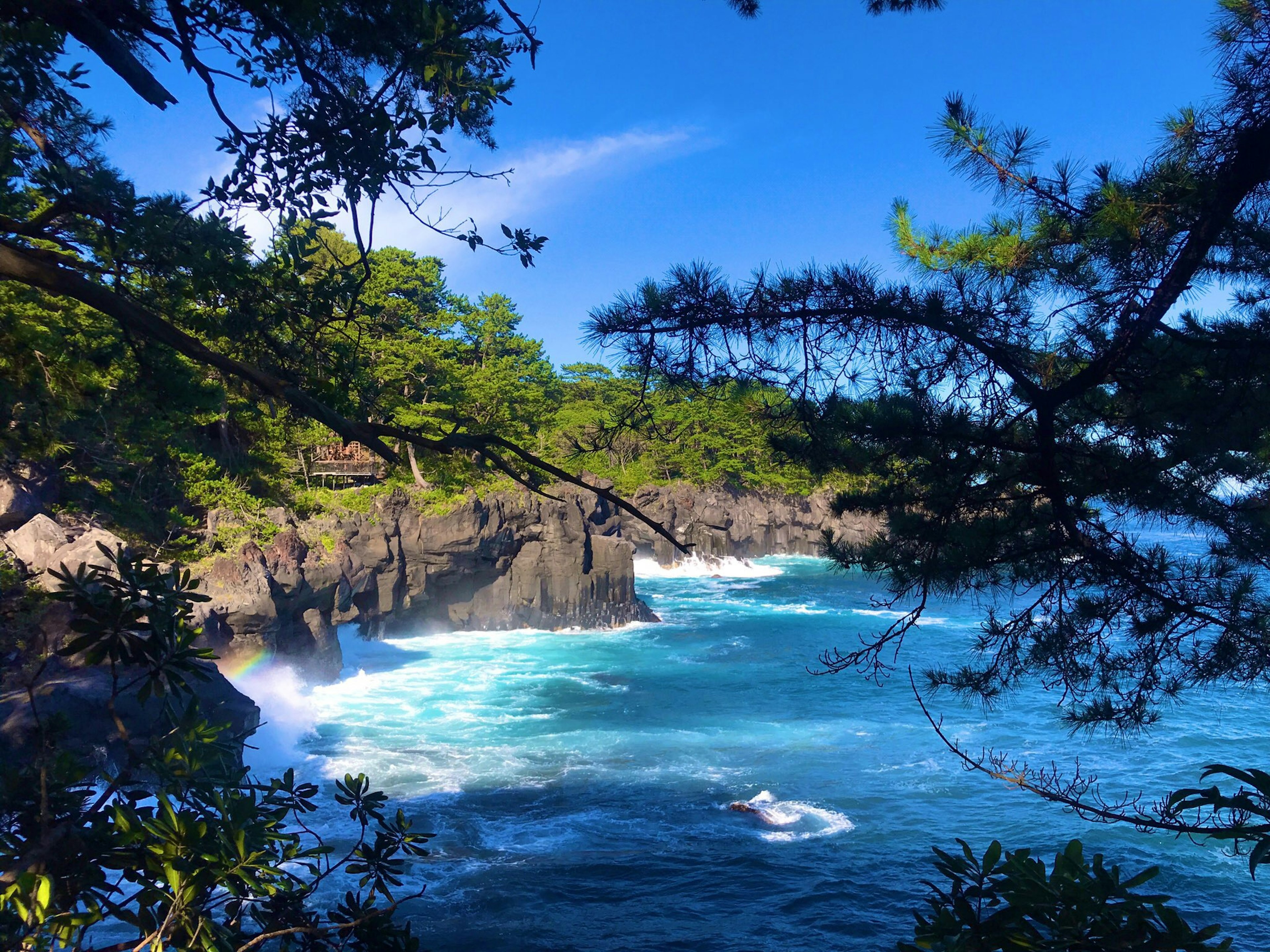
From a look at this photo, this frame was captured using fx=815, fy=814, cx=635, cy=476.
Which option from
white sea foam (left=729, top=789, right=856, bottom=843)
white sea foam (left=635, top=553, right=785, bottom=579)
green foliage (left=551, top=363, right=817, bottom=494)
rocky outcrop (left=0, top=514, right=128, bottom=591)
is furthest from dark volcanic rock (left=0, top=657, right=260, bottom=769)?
white sea foam (left=635, top=553, right=785, bottom=579)

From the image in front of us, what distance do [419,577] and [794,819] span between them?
1304 centimetres

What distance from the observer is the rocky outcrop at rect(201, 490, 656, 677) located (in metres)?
14.7

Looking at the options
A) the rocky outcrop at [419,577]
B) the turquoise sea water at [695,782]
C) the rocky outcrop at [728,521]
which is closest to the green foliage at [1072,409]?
the turquoise sea water at [695,782]

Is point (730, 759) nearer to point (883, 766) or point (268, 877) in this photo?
point (883, 766)

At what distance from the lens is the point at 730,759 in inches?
546

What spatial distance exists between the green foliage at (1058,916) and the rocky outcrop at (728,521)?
111 feet

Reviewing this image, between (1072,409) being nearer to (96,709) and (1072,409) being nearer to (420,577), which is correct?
(96,709)

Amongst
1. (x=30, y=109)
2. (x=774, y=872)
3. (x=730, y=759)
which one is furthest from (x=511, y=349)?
(x=30, y=109)

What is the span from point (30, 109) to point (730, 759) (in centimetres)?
1283

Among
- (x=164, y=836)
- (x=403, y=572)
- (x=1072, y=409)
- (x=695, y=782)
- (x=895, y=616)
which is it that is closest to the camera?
(x=164, y=836)

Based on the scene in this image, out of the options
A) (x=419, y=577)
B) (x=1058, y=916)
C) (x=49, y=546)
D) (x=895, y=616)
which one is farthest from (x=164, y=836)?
(x=895, y=616)

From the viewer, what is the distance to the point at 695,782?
1286 cm

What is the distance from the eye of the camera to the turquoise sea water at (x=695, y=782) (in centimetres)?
908

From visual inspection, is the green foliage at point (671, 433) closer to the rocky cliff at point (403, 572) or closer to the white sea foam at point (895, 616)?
the rocky cliff at point (403, 572)
